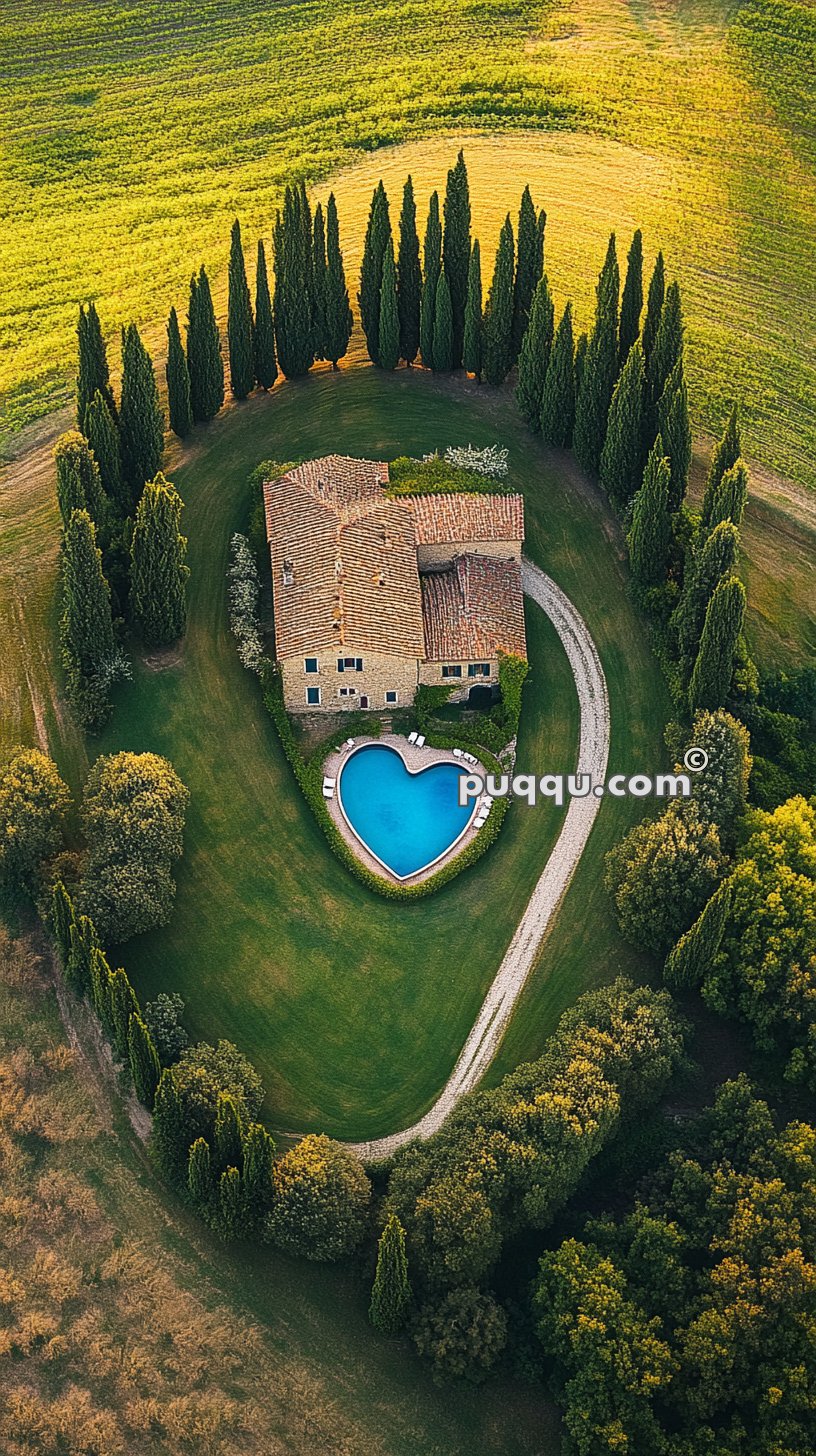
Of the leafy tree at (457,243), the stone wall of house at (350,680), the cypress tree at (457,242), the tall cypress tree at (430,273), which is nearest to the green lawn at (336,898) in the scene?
the stone wall of house at (350,680)

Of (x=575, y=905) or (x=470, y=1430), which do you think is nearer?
(x=470, y=1430)

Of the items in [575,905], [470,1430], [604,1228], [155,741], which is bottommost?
[470,1430]

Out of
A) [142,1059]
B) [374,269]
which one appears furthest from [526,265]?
[142,1059]

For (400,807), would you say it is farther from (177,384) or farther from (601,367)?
(177,384)

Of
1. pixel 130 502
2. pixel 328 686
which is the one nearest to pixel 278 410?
pixel 130 502

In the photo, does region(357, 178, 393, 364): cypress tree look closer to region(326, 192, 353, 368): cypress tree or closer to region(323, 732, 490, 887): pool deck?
region(326, 192, 353, 368): cypress tree

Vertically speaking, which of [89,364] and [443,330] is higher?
[443,330]

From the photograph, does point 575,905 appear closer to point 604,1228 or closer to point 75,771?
point 604,1228
